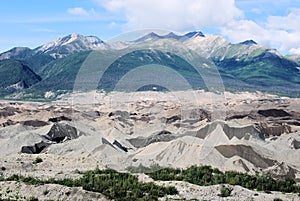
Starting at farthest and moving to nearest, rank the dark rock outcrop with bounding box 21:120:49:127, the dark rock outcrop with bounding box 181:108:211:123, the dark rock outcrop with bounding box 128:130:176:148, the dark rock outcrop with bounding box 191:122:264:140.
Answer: the dark rock outcrop with bounding box 181:108:211:123 < the dark rock outcrop with bounding box 21:120:49:127 < the dark rock outcrop with bounding box 191:122:264:140 < the dark rock outcrop with bounding box 128:130:176:148

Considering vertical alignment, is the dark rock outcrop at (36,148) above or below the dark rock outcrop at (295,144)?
below

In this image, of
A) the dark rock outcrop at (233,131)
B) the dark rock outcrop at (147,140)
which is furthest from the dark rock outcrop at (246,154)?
the dark rock outcrop at (233,131)

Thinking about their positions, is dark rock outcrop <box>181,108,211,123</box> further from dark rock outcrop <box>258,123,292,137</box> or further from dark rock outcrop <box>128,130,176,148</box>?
dark rock outcrop <box>128,130,176,148</box>

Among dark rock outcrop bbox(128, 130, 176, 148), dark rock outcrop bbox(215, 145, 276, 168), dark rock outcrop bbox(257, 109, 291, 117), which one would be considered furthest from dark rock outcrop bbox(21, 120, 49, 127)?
dark rock outcrop bbox(257, 109, 291, 117)

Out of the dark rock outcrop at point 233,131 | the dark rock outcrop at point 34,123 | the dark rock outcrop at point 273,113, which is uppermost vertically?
the dark rock outcrop at point 233,131

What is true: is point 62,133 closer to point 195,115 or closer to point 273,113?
point 195,115

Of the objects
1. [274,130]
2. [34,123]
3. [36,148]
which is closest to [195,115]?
[274,130]

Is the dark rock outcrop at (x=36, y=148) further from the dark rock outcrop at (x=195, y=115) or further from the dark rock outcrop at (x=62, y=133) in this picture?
the dark rock outcrop at (x=195, y=115)

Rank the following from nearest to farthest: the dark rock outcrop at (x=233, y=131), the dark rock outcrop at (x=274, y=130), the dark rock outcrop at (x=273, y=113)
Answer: the dark rock outcrop at (x=233, y=131) < the dark rock outcrop at (x=274, y=130) < the dark rock outcrop at (x=273, y=113)

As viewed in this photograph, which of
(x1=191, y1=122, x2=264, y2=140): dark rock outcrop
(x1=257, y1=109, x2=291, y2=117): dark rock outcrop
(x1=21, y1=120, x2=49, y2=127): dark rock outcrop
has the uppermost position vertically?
(x1=191, y1=122, x2=264, y2=140): dark rock outcrop

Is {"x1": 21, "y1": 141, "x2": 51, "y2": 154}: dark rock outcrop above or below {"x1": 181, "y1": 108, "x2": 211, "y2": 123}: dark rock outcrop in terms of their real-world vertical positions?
below

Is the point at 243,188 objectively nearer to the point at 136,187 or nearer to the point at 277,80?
the point at 136,187
